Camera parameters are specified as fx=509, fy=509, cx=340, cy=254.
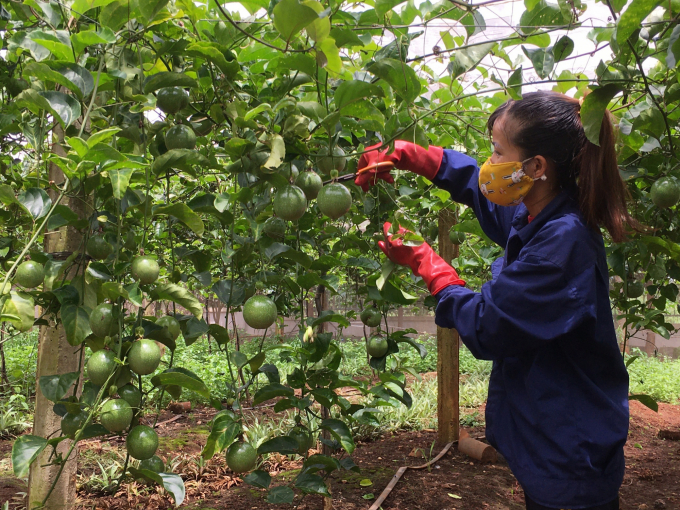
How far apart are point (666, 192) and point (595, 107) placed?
2.52ft

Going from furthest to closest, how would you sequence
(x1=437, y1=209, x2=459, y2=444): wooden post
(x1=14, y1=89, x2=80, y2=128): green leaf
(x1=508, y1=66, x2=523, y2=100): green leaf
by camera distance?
(x1=437, y1=209, x2=459, y2=444): wooden post, (x1=508, y1=66, x2=523, y2=100): green leaf, (x1=14, y1=89, x2=80, y2=128): green leaf

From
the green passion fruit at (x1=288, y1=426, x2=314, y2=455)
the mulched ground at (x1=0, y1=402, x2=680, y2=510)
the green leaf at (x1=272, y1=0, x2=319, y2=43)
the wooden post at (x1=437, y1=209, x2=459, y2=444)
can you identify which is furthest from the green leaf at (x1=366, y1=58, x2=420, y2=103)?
the wooden post at (x1=437, y1=209, x2=459, y2=444)

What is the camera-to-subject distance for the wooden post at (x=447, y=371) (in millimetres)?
3178

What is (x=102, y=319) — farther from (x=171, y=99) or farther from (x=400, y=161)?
(x=400, y=161)

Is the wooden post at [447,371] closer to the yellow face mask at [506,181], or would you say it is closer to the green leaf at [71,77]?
the yellow face mask at [506,181]

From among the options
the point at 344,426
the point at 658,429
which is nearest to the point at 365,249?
the point at 344,426

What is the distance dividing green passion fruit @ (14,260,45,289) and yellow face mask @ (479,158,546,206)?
3.62 ft

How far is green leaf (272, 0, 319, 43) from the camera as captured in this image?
2.82 feet

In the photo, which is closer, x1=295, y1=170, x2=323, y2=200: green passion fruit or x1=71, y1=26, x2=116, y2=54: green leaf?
x1=71, y1=26, x2=116, y2=54: green leaf

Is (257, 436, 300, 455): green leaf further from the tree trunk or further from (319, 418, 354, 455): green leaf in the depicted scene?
the tree trunk

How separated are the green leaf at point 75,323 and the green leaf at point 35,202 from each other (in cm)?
23

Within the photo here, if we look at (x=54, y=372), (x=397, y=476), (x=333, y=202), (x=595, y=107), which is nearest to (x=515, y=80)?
(x=595, y=107)

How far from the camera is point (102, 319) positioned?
3.46ft

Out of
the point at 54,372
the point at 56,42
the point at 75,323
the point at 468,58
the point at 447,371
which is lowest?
the point at 447,371
